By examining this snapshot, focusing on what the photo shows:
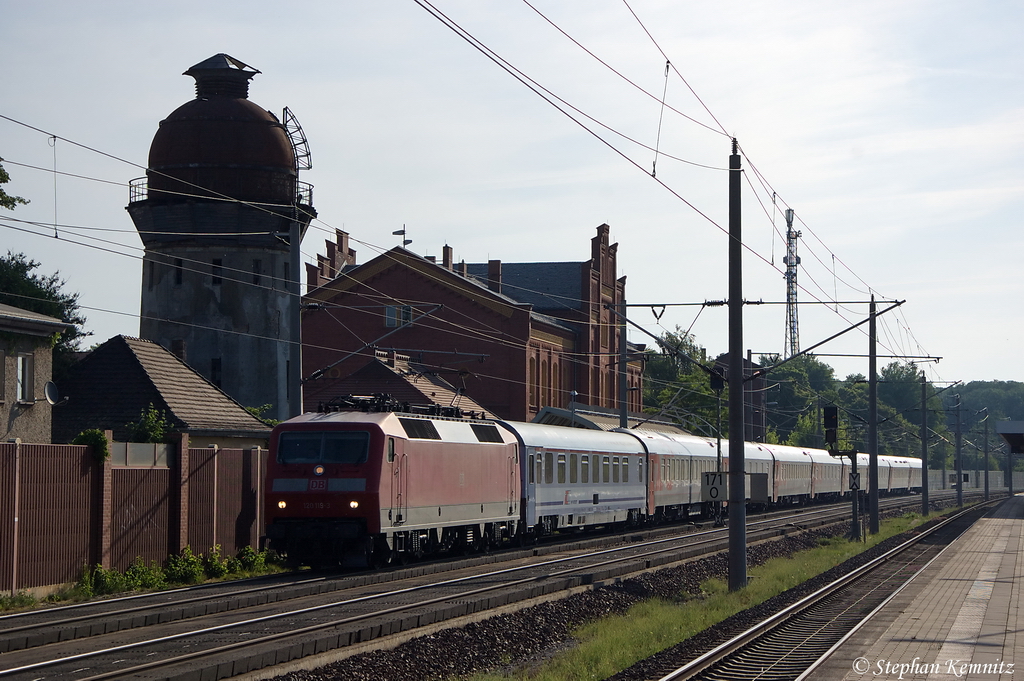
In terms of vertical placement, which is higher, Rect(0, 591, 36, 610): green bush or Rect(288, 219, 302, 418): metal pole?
Rect(288, 219, 302, 418): metal pole

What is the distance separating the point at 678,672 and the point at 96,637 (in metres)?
7.44

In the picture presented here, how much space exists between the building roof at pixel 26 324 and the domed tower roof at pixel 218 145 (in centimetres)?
1552

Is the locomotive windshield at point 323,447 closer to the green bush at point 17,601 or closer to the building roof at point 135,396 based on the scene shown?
the green bush at point 17,601

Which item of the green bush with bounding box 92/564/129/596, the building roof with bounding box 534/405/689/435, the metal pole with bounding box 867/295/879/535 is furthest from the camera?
the building roof with bounding box 534/405/689/435

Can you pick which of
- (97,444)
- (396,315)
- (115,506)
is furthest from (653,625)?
(396,315)

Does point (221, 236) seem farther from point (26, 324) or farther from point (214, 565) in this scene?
point (214, 565)

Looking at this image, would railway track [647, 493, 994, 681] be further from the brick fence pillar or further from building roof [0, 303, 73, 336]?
building roof [0, 303, 73, 336]

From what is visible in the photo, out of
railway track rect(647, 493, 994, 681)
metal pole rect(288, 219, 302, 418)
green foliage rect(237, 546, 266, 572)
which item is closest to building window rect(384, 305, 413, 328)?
metal pole rect(288, 219, 302, 418)

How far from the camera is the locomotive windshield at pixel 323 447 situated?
77.4 ft

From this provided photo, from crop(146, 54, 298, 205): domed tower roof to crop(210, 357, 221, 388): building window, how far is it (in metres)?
6.34

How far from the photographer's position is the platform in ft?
42.9

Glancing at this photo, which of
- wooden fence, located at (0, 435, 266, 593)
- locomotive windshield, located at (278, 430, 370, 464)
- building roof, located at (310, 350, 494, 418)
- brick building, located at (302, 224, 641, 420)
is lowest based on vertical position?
wooden fence, located at (0, 435, 266, 593)

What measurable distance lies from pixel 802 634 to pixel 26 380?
2220cm

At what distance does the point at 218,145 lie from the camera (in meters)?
46.8
